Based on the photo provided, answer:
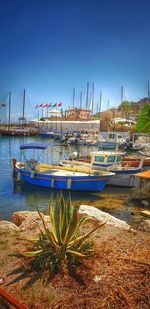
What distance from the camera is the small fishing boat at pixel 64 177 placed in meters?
21.7

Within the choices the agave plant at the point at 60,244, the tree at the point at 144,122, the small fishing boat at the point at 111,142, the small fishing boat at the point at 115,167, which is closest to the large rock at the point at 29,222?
the agave plant at the point at 60,244

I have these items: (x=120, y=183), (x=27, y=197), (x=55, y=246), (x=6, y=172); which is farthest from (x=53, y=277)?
(x=6, y=172)

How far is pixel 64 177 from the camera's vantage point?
21.8 metres

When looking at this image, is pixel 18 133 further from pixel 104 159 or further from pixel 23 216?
pixel 23 216

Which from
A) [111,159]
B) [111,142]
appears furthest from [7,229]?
[111,142]

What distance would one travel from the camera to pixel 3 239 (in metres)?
7.68

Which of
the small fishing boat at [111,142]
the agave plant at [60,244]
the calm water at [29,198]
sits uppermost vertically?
the small fishing boat at [111,142]

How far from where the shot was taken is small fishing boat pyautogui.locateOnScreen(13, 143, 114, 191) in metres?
21.7

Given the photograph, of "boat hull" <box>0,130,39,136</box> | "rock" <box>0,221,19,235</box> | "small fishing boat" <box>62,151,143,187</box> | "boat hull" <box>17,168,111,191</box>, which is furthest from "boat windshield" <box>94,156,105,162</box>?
"boat hull" <box>0,130,39,136</box>

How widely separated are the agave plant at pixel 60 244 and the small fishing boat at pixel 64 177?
49.6ft

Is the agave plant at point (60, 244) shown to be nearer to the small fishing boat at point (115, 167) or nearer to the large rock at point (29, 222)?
the large rock at point (29, 222)

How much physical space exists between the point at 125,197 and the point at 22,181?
9.69 m

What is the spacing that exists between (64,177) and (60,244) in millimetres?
15810

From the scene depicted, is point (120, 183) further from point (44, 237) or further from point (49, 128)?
point (49, 128)
